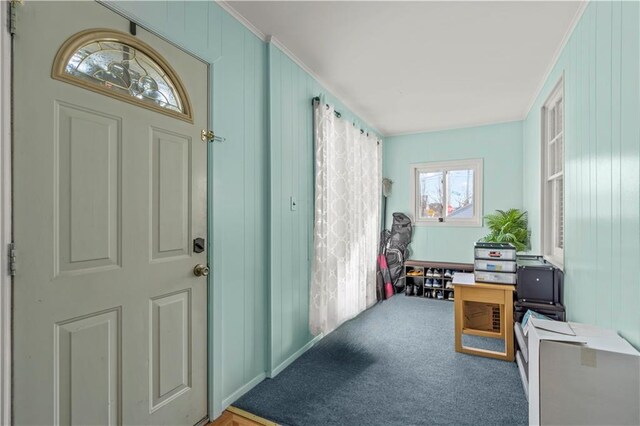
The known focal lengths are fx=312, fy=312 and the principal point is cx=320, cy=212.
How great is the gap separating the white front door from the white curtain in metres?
1.25

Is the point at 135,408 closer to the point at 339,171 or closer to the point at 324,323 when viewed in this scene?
the point at 324,323

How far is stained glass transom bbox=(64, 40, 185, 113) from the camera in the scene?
1.31 m

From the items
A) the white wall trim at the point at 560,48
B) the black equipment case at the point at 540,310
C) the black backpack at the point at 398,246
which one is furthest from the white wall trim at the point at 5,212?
the black backpack at the point at 398,246

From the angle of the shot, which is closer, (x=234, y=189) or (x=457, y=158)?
(x=234, y=189)

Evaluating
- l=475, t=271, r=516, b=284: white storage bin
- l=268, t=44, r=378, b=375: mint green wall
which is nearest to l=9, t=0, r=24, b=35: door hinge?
l=268, t=44, r=378, b=375: mint green wall

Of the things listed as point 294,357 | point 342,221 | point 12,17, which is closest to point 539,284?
point 342,221

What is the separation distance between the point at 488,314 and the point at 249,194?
259 centimetres

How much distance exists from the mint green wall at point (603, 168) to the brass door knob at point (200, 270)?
2023 mm

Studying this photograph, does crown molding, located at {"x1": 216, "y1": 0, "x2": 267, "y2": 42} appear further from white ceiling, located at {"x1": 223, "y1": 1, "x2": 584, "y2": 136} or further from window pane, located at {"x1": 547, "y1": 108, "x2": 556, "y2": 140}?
window pane, located at {"x1": 547, "y1": 108, "x2": 556, "y2": 140}

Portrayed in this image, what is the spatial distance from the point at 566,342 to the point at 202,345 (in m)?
1.81

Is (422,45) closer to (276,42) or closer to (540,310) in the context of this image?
(276,42)

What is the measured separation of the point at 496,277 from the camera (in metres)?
2.74

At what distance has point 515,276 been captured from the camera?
2664 millimetres

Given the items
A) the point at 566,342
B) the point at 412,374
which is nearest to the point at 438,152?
the point at 412,374
